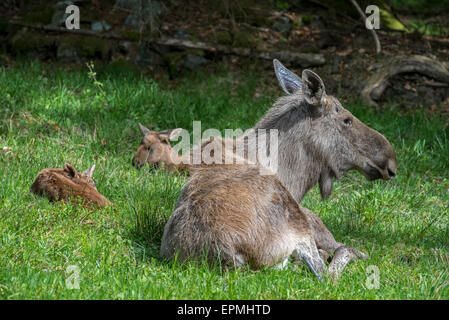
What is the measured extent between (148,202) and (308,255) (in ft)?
5.88

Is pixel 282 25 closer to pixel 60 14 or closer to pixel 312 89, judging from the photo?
pixel 60 14

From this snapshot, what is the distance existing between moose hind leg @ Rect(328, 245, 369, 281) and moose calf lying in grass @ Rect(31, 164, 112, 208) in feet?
7.56

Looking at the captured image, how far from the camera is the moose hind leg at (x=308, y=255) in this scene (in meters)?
5.10

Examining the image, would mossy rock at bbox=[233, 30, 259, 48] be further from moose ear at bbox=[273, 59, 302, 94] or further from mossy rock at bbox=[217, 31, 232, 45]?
moose ear at bbox=[273, 59, 302, 94]

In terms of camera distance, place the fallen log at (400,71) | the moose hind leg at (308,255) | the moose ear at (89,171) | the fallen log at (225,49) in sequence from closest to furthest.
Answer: the moose hind leg at (308,255)
the moose ear at (89,171)
the fallen log at (400,71)
the fallen log at (225,49)

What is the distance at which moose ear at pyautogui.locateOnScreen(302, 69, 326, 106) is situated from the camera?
595 cm

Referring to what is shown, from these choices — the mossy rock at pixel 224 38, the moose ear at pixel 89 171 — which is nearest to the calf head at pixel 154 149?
the moose ear at pixel 89 171

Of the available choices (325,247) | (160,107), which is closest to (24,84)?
(160,107)

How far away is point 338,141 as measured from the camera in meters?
6.23

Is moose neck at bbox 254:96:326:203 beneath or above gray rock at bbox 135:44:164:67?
beneath

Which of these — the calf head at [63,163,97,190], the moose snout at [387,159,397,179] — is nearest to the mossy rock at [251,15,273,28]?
the calf head at [63,163,97,190]

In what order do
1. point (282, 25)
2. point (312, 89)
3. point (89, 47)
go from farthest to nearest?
point (282, 25) → point (89, 47) → point (312, 89)

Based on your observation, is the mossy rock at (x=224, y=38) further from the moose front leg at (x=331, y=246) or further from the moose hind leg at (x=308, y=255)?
the moose hind leg at (x=308, y=255)

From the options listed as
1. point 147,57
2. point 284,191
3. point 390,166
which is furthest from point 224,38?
point 284,191
